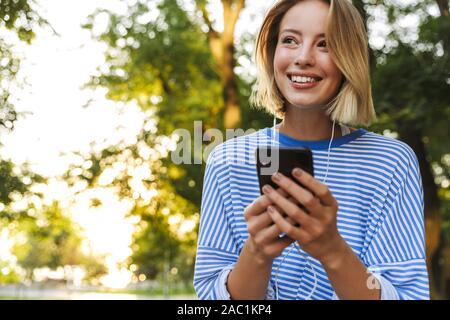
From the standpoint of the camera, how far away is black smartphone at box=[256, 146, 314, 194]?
129 cm

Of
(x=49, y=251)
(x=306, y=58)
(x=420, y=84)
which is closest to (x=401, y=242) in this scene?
(x=306, y=58)

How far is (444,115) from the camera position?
11.3 m

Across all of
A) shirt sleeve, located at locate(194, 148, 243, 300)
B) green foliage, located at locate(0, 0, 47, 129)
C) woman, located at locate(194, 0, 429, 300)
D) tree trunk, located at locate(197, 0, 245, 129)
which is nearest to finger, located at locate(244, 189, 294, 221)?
woman, located at locate(194, 0, 429, 300)

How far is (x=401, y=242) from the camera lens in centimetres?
156

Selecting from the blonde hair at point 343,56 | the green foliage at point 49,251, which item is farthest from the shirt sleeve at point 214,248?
the green foliage at point 49,251

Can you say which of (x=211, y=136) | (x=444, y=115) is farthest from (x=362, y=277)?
(x=211, y=136)

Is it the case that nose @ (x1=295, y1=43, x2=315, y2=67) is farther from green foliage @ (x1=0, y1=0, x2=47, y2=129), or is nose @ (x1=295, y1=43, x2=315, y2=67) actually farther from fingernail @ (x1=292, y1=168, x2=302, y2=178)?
green foliage @ (x1=0, y1=0, x2=47, y2=129)

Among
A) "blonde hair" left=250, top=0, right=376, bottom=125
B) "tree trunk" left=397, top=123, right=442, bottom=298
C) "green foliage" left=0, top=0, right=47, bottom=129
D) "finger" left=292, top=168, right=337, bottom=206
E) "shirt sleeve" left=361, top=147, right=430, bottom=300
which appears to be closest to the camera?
"finger" left=292, top=168, right=337, bottom=206

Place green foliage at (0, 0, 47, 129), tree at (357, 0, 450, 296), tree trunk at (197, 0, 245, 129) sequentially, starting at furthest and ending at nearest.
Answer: tree trunk at (197, 0, 245, 129), tree at (357, 0, 450, 296), green foliage at (0, 0, 47, 129)

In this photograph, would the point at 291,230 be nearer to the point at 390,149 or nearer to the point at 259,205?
the point at 259,205

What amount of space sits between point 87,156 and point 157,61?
2.97 m

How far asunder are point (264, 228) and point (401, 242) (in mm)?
439

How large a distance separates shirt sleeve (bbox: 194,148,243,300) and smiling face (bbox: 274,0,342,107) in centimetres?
30

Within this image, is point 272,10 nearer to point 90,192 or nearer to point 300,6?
point 300,6
